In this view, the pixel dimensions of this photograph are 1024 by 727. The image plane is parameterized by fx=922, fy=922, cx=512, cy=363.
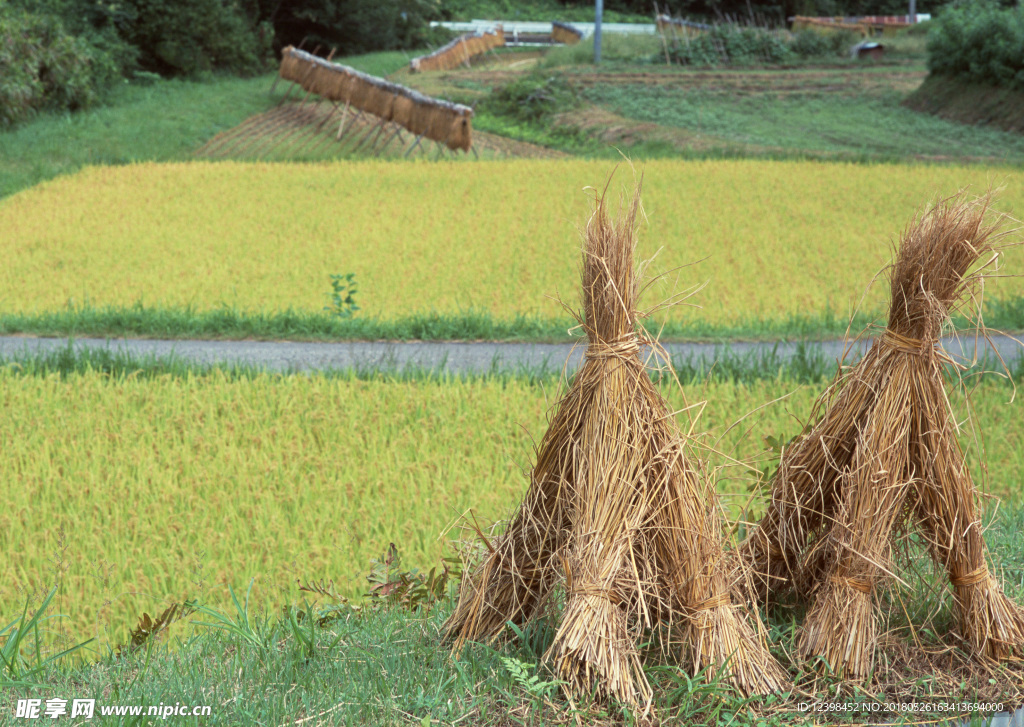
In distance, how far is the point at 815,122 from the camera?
19.7 m

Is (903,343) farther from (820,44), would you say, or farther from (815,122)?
(820,44)

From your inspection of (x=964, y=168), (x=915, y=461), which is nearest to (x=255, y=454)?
(x=915, y=461)

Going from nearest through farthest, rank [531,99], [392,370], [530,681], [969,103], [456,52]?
[530,681]
[392,370]
[531,99]
[969,103]
[456,52]

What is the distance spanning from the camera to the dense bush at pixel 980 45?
742 inches

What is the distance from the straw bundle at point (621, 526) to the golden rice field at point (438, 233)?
410 centimetres

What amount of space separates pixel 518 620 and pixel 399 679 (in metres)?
0.34

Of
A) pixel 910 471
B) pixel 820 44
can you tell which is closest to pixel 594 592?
pixel 910 471

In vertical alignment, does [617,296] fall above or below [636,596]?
above

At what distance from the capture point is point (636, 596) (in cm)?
222

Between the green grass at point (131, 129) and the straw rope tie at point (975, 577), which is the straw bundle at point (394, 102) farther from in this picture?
the straw rope tie at point (975, 577)

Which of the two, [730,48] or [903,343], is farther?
[730,48]

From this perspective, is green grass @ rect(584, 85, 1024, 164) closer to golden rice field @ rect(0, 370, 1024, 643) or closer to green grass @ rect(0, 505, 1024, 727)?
golden rice field @ rect(0, 370, 1024, 643)

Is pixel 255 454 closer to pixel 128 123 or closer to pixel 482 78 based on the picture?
pixel 128 123

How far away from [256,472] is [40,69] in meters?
16.6
